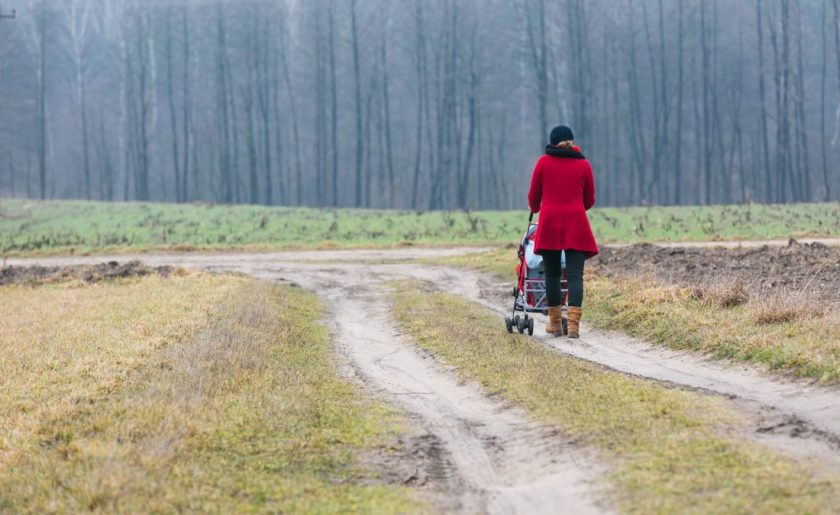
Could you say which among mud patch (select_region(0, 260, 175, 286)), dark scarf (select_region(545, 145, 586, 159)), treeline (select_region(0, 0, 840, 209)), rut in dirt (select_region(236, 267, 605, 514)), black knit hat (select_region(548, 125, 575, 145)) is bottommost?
rut in dirt (select_region(236, 267, 605, 514))

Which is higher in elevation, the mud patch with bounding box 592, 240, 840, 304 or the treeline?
the treeline

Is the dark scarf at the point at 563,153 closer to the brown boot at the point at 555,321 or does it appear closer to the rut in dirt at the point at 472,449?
the brown boot at the point at 555,321

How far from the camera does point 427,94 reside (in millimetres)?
61906

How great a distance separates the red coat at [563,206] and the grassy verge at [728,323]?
151 centimetres

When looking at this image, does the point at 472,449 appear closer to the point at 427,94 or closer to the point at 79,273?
the point at 79,273

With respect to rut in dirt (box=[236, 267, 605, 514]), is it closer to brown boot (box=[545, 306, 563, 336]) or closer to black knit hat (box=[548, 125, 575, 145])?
brown boot (box=[545, 306, 563, 336])

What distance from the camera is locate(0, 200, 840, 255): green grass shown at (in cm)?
3406

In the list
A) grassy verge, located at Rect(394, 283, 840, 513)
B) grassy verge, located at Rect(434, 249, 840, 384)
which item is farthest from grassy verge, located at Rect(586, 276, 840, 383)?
grassy verge, located at Rect(394, 283, 840, 513)

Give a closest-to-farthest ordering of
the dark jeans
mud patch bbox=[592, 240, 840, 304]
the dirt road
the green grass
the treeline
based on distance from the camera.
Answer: the dirt road < the dark jeans < mud patch bbox=[592, 240, 840, 304] < the green grass < the treeline

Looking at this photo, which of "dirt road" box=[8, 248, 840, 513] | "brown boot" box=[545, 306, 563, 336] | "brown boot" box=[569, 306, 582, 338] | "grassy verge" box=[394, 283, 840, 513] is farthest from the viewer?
"brown boot" box=[545, 306, 563, 336]

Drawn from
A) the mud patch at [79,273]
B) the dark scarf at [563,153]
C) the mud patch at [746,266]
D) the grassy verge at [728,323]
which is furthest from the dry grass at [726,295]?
the mud patch at [79,273]

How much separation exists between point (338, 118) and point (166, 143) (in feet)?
48.7

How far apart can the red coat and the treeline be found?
4794cm

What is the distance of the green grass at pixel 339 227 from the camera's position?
3406 cm
